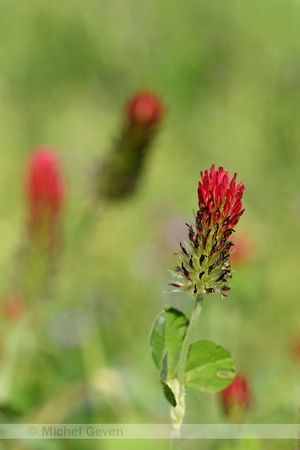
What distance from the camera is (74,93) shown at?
394 centimetres

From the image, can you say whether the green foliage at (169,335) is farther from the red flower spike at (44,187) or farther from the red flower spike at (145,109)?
the red flower spike at (145,109)

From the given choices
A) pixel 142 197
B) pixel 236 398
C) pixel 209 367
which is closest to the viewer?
pixel 209 367

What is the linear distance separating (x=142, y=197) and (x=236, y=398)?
85.2 inches

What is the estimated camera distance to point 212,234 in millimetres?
804

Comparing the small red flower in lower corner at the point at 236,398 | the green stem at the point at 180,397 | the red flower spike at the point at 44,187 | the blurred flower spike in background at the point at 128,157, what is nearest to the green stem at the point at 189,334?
the green stem at the point at 180,397

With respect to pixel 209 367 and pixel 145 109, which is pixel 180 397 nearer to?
pixel 209 367

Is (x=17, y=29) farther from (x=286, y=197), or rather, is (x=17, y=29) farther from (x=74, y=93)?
(x=286, y=197)

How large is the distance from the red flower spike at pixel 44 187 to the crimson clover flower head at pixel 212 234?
0.91 m

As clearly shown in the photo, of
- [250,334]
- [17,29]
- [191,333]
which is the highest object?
[17,29]

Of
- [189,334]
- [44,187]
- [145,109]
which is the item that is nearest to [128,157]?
[145,109]

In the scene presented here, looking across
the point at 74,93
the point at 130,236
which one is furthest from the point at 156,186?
the point at 74,93

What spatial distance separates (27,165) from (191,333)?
1080mm

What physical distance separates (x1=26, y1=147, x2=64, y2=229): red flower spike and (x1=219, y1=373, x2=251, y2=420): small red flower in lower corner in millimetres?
727

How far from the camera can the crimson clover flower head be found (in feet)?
2.57
